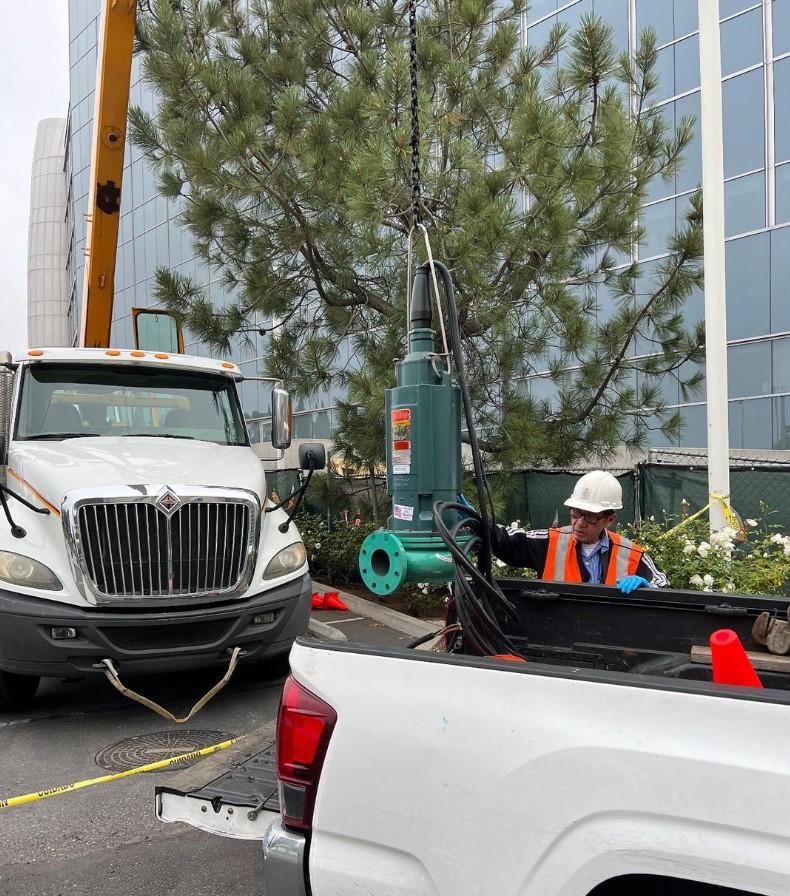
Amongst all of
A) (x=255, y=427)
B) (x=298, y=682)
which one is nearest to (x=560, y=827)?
(x=298, y=682)

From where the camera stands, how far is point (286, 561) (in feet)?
19.9

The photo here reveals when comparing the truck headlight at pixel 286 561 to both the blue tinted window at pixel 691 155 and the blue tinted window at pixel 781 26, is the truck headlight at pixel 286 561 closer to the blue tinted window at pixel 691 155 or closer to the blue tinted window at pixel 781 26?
the blue tinted window at pixel 691 155

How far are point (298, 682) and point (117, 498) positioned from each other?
368 cm

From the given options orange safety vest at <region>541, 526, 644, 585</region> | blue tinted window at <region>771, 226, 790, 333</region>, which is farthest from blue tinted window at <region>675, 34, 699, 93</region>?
orange safety vest at <region>541, 526, 644, 585</region>

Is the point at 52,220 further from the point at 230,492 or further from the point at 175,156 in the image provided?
the point at 230,492

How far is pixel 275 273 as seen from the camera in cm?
968

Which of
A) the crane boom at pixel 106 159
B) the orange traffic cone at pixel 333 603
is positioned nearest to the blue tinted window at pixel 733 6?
the crane boom at pixel 106 159

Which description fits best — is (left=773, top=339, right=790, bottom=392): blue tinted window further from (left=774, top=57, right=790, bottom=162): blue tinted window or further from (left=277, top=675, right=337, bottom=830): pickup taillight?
(left=277, top=675, right=337, bottom=830): pickup taillight

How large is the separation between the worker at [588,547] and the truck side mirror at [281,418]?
3.07 m

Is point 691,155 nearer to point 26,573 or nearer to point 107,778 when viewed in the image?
point 26,573

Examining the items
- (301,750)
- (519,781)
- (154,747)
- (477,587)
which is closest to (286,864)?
(301,750)

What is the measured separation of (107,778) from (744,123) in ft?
53.7

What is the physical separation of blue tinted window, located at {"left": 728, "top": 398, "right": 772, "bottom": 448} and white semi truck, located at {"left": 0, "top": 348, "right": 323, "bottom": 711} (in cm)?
1215

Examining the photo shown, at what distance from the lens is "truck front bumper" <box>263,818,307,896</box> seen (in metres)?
1.91
